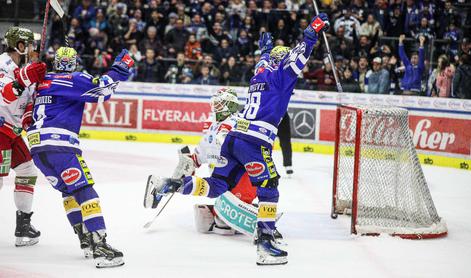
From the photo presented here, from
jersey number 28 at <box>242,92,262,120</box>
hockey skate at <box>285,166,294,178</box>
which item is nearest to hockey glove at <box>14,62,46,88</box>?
jersey number 28 at <box>242,92,262,120</box>

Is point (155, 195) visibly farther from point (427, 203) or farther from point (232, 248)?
point (427, 203)

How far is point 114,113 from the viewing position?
43.9 feet

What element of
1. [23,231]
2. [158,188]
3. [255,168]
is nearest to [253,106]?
[255,168]

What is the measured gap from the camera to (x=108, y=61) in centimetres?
1433

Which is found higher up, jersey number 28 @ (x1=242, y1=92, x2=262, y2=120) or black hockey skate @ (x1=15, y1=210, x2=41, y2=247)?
jersey number 28 @ (x1=242, y1=92, x2=262, y2=120)

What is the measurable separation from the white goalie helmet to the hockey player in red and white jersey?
1.59 m

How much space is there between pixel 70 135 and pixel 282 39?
9030mm

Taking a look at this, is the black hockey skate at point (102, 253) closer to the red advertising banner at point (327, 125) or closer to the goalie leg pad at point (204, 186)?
the goalie leg pad at point (204, 186)

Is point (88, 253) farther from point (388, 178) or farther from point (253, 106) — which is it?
point (388, 178)

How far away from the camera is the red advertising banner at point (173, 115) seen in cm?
1309

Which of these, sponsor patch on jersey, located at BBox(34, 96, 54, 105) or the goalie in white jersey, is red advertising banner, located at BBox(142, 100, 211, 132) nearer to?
the goalie in white jersey

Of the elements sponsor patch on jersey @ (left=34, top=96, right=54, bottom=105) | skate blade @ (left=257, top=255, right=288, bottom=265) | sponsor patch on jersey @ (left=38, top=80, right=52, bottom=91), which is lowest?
skate blade @ (left=257, top=255, right=288, bottom=265)

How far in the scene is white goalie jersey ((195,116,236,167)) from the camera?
6547 mm

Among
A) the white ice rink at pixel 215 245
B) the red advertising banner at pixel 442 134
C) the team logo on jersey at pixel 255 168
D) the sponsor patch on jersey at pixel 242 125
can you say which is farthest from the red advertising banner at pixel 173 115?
the team logo on jersey at pixel 255 168
